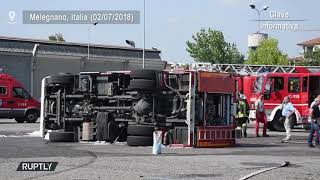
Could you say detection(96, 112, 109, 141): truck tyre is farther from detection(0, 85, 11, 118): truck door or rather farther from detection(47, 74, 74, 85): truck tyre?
detection(0, 85, 11, 118): truck door

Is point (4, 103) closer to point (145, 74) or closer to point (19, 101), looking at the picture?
point (19, 101)

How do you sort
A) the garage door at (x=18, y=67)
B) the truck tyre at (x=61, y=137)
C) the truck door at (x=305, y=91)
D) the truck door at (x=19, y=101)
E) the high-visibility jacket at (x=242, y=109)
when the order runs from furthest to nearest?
the garage door at (x=18, y=67) → the truck door at (x=19, y=101) → the truck door at (x=305, y=91) → the high-visibility jacket at (x=242, y=109) → the truck tyre at (x=61, y=137)

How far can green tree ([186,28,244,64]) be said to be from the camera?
77312 mm

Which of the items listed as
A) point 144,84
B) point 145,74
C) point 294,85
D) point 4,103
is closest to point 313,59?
point 294,85

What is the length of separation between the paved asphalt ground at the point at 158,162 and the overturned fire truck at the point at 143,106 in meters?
0.75

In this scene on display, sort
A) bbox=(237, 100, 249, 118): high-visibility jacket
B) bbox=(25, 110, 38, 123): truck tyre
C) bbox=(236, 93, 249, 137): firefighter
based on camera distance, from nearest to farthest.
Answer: bbox=(236, 93, 249, 137): firefighter
bbox=(237, 100, 249, 118): high-visibility jacket
bbox=(25, 110, 38, 123): truck tyre

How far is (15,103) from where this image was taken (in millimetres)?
35875

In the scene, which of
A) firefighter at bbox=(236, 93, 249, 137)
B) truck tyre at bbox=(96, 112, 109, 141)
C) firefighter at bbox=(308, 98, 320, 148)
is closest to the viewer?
truck tyre at bbox=(96, 112, 109, 141)

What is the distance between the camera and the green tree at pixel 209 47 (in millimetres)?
77312

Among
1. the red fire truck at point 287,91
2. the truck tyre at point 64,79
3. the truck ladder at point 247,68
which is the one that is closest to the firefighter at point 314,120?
the truck tyre at point 64,79

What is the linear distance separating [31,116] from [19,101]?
1.28 m

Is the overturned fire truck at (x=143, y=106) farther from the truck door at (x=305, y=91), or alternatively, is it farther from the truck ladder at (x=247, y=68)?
the truck ladder at (x=247, y=68)

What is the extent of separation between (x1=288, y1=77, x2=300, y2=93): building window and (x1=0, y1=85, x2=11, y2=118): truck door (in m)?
16.0

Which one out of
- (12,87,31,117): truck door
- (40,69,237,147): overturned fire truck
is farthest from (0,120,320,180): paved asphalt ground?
(12,87,31,117): truck door
